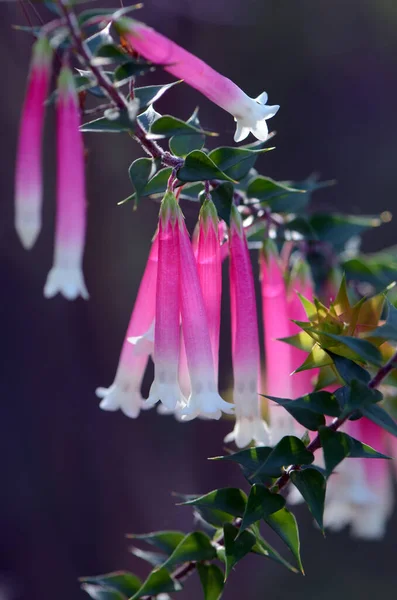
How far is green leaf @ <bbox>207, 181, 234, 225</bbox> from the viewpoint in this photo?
546mm

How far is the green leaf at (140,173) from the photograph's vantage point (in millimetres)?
486

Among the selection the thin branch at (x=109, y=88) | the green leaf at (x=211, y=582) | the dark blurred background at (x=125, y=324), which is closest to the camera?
the thin branch at (x=109, y=88)

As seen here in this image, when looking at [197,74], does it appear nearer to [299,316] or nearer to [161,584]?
[299,316]

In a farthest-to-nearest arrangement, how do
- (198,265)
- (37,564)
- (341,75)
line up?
1. (341,75)
2. (37,564)
3. (198,265)

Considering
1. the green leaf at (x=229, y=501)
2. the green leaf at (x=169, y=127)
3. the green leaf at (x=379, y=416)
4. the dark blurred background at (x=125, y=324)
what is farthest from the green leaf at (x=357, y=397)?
the dark blurred background at (x=125, y=324)

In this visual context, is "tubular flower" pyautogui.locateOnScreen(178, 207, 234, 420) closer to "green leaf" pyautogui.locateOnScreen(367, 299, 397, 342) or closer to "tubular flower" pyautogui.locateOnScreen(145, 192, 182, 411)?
"tubular flower" pyautogui.locateOnScreen(145, 192, 182, 411)

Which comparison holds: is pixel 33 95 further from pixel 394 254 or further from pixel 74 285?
pixel 394 254

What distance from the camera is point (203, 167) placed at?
48cm

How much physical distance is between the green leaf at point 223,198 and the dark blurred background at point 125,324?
41.4 inches

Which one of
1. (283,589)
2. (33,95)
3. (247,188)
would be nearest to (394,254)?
(247,188)

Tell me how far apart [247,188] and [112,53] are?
0.82ft

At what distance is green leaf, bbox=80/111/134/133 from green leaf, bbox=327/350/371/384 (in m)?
0.22

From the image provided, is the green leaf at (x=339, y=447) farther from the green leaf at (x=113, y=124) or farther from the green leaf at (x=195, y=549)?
the green leaf at (x=113, y=124)

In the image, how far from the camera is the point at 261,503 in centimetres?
46
